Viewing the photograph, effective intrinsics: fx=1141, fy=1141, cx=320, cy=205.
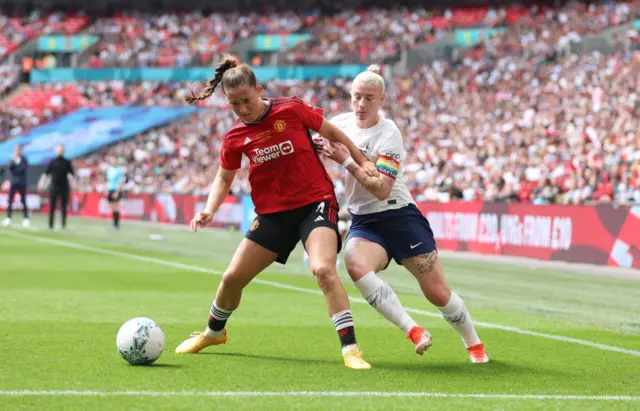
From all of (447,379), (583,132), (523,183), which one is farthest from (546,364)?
(583,132)

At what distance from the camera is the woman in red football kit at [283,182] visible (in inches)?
314

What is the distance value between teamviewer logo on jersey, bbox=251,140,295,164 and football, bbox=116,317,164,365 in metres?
1.42

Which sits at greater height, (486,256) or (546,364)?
(546,364)

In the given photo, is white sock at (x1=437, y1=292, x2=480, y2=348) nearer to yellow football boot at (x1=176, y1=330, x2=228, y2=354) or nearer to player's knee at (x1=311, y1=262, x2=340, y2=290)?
player's knee at (x1=311, y1=262, x2=340, y2=290)

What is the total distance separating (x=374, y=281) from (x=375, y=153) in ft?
3.06

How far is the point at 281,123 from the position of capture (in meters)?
8.09

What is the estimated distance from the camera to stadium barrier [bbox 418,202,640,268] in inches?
805

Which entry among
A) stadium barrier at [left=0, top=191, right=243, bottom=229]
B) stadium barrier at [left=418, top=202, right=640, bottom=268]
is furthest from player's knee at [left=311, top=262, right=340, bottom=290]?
stadium barrier at [left=0, top=191, right=243, bottom=229]

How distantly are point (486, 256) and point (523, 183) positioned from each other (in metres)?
3.52

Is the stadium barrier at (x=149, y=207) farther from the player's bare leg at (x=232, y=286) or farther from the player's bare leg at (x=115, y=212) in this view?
the player's bare leg at (x=232, y=286)

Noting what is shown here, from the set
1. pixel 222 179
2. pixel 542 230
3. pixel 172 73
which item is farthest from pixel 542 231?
pixel 172 73

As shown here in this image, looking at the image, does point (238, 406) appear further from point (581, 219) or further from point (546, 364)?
point (581, 219)

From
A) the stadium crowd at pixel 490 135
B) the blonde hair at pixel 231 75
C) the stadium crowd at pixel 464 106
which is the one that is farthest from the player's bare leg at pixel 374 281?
the stadium crowd at pixel 464 106

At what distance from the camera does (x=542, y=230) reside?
2256 centimetres
